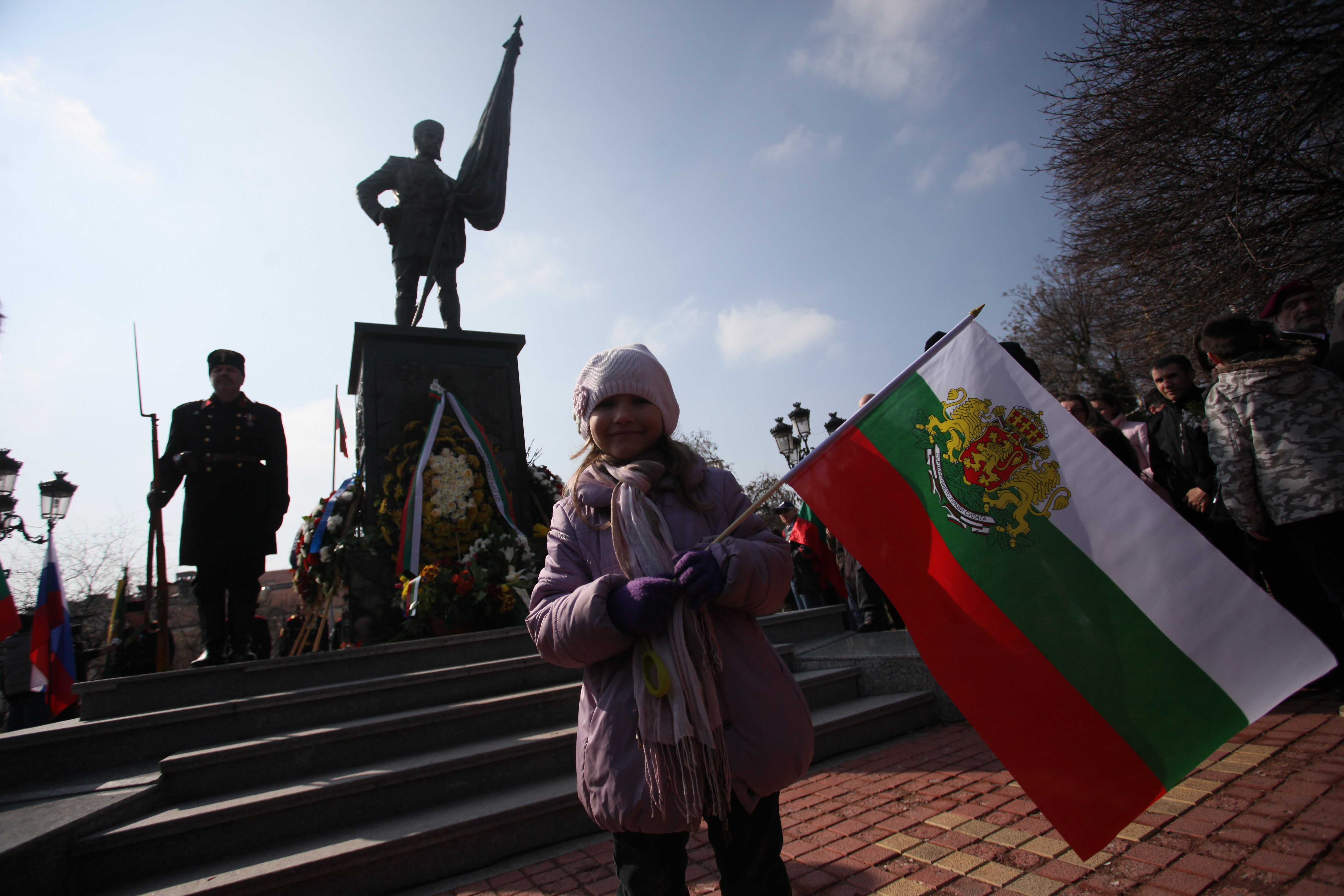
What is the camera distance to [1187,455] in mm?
4301

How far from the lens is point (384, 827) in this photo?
2955 millimetres

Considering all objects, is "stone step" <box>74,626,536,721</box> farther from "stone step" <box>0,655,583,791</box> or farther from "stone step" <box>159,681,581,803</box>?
"stone step" <box>159,681,581,803</box>

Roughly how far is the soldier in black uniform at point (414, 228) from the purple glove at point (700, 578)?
698cm

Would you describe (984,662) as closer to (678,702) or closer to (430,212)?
(678,702)

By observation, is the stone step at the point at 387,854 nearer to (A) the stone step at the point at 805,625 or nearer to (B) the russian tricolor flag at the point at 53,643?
(A) the stone step at the point at 805,625

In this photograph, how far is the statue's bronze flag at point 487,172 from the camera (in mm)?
8117

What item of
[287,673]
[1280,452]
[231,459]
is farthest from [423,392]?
[1280,452]

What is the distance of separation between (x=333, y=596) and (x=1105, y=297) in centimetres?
1348

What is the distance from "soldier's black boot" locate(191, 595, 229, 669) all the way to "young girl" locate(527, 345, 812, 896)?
4381 mm

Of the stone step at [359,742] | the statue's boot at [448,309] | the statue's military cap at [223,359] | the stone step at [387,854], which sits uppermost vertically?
the statue's boot at [448,309]

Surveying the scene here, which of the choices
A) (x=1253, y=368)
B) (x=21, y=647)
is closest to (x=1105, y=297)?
(x=1253, y=368)

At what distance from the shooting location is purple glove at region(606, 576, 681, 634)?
1.46 metres

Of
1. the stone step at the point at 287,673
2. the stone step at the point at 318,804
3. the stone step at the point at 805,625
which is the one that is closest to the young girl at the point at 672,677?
the stone step at the point at 318,804

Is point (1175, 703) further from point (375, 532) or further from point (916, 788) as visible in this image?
point (375, 532)
